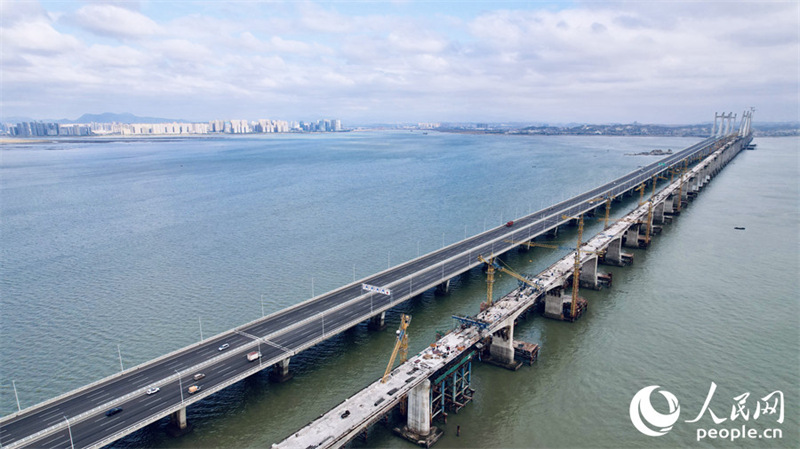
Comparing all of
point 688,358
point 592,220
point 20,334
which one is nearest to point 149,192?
point 20,334

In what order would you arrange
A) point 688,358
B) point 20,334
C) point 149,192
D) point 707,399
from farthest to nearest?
point 149,192
point 20,334
point 688,358
point 707,399

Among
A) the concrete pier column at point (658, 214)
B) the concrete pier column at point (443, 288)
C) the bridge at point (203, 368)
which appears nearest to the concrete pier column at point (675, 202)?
the concrete pier column at point (658, 214)

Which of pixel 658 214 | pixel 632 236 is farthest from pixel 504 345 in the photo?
pixel 658 214

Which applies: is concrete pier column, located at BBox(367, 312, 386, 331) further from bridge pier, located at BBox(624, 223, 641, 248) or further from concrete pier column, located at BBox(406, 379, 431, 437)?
bridge pier, located at BBox(624, 223, 641, 248)

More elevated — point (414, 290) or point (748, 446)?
point (414, 290)

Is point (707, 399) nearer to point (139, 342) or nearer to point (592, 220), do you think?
point (139, 342)

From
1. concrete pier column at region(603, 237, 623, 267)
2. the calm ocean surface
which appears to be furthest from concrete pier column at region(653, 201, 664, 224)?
concrete pier column at region(603, 237, 623, 267)
